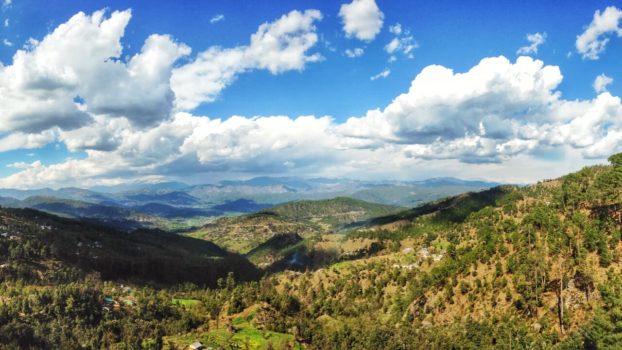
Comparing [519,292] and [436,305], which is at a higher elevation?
[519,292]

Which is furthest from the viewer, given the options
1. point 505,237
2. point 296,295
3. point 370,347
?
point 296,295

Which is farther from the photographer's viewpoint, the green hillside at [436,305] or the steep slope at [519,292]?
the green hillside at [436,305]

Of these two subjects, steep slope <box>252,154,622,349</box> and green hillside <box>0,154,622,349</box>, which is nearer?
steep slope <box>252,154,622,349</box>

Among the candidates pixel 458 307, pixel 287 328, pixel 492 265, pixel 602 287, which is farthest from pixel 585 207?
pixel 287 328

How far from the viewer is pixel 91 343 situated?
141625 mm

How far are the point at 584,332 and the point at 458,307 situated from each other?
1953 inches

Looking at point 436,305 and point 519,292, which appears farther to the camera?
point 436,305

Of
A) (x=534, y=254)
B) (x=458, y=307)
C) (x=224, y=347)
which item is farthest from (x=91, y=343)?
(x=534, y=254)

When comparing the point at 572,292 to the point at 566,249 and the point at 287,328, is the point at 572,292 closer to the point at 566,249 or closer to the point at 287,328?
the point at 566,249

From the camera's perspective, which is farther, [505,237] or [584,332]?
[505,237]

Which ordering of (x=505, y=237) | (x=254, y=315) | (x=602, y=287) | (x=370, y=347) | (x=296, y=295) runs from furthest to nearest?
(x=296, y=295)
(x=254, y=315)
(x=505, y=237)
(x=370, y=347)
(x=602, y=287)

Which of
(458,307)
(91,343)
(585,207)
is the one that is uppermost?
(585,207)

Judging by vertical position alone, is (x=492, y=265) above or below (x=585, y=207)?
below

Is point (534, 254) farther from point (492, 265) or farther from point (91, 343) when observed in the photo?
point (91, 343)
